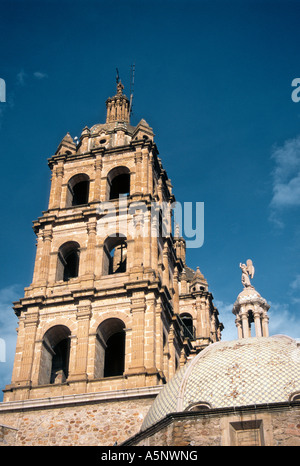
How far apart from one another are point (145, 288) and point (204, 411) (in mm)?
13460

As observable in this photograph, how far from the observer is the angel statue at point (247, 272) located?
2850cm

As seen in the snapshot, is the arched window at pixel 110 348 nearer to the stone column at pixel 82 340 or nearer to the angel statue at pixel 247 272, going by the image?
the stone column at pixel 82 340

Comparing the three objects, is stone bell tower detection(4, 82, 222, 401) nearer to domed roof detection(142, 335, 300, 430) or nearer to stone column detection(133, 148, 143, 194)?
stone column detection(133, 148, 143, 194)

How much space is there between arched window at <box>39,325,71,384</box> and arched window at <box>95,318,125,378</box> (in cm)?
158

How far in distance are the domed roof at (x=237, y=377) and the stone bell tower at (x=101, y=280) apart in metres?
7.62

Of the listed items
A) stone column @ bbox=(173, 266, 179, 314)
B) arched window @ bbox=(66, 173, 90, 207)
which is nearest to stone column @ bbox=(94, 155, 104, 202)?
arched window @ bbox=(66, 173, 90, 207)

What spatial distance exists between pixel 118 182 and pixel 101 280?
814cm

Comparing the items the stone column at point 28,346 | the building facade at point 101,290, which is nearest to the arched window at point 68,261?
the building facade at point 101,290

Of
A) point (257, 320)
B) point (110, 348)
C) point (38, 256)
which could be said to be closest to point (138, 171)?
point (38, 256)

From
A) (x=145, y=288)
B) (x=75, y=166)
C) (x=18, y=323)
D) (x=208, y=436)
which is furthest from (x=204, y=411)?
(x=75, y=166)

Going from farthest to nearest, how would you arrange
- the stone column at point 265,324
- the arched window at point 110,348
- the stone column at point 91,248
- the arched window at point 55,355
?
the stone column at point 91,248 → the arched window at point 55,355 → the arched window at point 110,348 → the stone column at point 265,324

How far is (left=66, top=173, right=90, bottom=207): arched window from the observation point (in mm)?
35875
